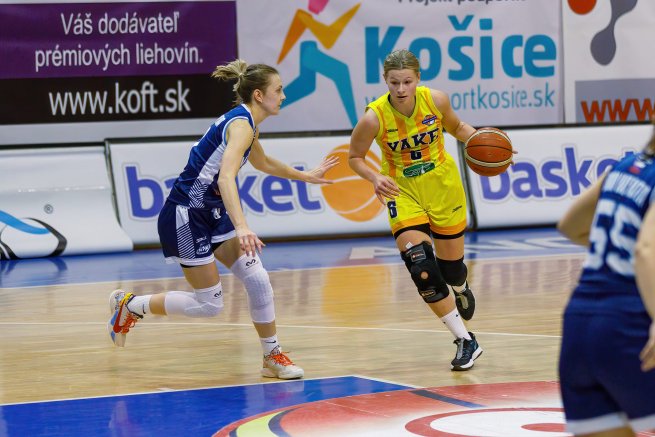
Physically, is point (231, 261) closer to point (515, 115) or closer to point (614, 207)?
point (614, 207)

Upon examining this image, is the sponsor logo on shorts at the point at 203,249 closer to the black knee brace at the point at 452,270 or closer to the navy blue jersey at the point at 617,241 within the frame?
the black knee brace at the point at 452,270

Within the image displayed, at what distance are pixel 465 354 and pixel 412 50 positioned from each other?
10008 mm

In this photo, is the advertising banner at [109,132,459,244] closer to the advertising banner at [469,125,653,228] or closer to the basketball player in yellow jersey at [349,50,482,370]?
the advertising banner at [469,125,653,228]

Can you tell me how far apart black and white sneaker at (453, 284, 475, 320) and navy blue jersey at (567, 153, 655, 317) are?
461 cm

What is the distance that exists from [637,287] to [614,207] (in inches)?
9.3

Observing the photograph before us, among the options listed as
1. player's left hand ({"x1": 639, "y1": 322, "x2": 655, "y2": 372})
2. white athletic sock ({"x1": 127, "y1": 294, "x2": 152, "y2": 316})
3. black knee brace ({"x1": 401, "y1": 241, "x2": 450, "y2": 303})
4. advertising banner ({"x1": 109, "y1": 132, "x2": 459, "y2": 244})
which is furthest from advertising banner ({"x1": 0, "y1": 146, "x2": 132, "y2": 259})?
player's left hand ({"x1": 639, "y1": 322, "x2": 655, "y2": 372})

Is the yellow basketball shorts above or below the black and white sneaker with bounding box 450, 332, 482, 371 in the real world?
above

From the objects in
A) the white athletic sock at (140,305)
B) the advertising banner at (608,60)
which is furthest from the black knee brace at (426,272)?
the advertising banner at (608,60)

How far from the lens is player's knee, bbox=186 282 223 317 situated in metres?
7.43

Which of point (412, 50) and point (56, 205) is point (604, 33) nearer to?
point (412, 50)

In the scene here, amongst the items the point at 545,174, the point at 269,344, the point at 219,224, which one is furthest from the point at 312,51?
the point at 269,344

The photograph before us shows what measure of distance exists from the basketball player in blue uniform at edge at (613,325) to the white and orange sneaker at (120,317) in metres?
4.83

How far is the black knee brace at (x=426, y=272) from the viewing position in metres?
7.41

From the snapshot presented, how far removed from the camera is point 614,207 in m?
3.48
